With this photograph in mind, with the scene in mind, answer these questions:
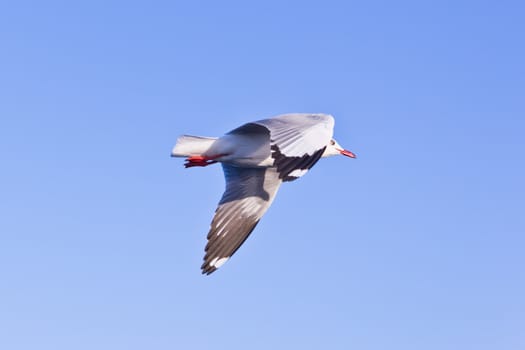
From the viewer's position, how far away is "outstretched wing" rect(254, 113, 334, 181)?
476 inches

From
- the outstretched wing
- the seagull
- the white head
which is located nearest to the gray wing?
the seagull

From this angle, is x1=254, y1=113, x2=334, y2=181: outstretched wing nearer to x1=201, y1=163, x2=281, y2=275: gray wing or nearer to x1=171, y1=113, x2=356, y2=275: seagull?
x1=171, y1=113, x2=356, y2=275: seagull

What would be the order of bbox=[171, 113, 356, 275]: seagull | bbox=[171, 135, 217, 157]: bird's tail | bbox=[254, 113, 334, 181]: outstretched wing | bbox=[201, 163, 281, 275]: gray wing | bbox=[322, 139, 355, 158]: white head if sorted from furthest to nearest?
bbox=[322, 139, 355, 158]: white head → bbox=[201, 163, 281, 275]: gray wing → bbox=[171, 135, 217, 157]: bird's tail → bbox=[171, 113, 356, 275]: seagull → bbox=[254, 113, 334, 181]: outstretched wing

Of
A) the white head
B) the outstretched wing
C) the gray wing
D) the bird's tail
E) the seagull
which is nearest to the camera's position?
the outstretched wing

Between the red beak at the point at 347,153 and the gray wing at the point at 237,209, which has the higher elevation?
the red beak at the point at 347,153

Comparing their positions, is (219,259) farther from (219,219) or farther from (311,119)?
(311,119)

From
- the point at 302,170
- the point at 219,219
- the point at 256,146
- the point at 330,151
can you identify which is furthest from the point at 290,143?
the point at 330,151

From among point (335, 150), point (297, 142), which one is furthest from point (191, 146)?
point (335, 150)

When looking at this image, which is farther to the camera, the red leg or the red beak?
the red beak

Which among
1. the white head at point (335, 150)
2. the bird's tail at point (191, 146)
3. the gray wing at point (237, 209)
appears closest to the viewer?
the bird's tail at point (191, 146)

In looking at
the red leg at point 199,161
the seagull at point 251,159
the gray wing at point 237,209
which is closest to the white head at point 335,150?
the seagull at point 251,159

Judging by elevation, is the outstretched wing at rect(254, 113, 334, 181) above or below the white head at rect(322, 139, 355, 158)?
below

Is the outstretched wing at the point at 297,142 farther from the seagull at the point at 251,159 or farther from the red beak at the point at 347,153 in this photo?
the red beak at the point at 347,153

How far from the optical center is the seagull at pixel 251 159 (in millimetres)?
12344
